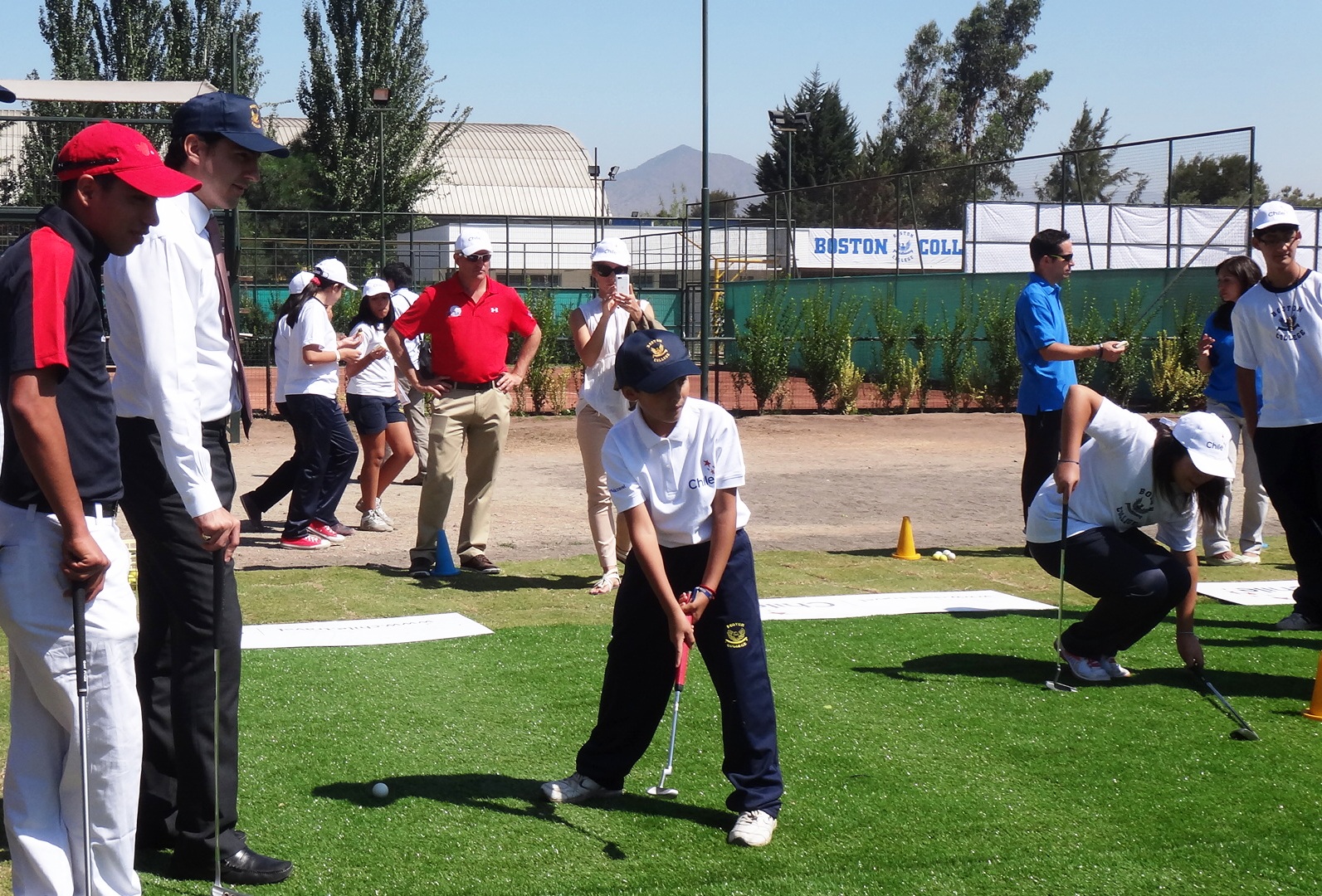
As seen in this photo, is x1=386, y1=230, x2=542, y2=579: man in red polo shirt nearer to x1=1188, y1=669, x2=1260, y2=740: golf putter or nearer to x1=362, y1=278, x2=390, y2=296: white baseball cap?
x1=362, y1=278, x2=390, y2=296: white baseball cap

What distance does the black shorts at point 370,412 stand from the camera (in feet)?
35.1

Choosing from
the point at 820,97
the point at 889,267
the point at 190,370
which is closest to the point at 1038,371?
the point at 190,370

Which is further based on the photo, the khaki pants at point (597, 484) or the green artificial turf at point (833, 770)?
the khaki pants at point (597, 484)

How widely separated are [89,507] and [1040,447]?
704 cm

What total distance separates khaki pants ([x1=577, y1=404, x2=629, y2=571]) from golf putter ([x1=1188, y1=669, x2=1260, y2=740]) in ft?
Result: 11.4

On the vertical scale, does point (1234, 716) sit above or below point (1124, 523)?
below

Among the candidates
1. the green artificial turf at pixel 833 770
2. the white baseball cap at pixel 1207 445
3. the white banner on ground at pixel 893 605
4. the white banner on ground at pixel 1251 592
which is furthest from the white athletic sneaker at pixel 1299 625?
the white baseball cap at pixel 1207 445

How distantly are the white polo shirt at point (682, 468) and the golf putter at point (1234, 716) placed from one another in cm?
236

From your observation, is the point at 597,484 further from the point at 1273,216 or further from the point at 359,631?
the point at 1273,216

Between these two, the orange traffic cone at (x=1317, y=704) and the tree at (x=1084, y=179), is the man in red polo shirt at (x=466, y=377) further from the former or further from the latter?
the tree at (x=1084, y=179)

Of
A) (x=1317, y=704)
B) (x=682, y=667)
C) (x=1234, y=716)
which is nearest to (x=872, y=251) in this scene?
(x=1317, y=704)

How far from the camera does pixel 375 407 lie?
1078 centimetres

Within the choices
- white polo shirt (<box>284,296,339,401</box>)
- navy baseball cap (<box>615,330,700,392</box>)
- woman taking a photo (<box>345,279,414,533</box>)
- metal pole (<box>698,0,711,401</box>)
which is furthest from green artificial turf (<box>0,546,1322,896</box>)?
metal pole (<box>698,0,711,401</box>)

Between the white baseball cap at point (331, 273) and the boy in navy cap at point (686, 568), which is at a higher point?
the white baseball cap at point (331, 273)
